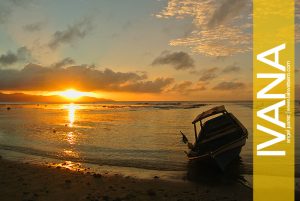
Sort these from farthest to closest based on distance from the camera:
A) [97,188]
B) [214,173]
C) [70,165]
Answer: [70,165]
[214,173]
[97,188]

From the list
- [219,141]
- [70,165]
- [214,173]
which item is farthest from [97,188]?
[219,141]

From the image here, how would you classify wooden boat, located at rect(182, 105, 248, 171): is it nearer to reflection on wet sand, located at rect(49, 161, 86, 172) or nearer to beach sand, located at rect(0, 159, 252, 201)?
beach sand, located at rect(0, 159, 252, 201)

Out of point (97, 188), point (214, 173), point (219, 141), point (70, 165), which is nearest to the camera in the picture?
point (97, 188)

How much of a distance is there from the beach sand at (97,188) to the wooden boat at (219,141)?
217cm

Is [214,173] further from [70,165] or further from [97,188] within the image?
[70,165]

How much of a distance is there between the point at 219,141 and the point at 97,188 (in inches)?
399

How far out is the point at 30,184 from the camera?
1492 centimetres

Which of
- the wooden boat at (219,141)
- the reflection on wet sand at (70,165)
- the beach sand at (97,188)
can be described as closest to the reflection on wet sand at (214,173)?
the wooden boat at (219,141)

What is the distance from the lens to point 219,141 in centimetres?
2172

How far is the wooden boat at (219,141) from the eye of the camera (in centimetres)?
1830

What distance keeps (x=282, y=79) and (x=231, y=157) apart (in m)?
5.57

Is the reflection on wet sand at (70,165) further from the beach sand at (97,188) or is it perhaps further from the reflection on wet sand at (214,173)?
the reflection on wet sand at (214,173)

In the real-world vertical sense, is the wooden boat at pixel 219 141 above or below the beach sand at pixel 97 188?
above

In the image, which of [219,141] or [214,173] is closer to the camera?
[214,173]
